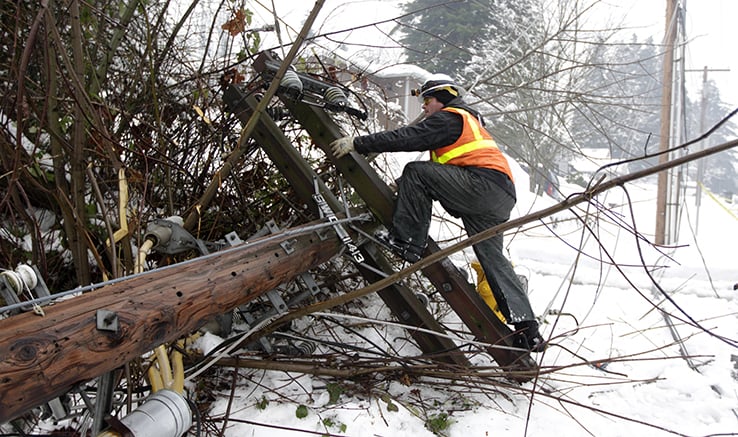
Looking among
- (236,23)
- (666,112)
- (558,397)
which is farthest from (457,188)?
(666,112)

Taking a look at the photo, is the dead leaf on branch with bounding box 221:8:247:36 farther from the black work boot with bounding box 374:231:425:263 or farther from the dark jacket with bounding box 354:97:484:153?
the black work boot with bounding box 374:231:425:263

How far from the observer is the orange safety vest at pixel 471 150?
340 cm

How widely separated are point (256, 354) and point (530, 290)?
3.73 m

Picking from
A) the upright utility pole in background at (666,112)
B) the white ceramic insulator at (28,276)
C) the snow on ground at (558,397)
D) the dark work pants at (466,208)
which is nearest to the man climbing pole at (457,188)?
the dark work pants at (466,208)

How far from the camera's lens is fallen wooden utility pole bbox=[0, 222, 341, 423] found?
1.31m

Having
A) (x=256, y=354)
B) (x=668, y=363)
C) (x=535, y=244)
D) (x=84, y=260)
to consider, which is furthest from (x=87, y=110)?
(x=535, y=244)

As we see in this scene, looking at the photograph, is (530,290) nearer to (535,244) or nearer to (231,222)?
(231,222)

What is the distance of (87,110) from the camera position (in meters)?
2.35

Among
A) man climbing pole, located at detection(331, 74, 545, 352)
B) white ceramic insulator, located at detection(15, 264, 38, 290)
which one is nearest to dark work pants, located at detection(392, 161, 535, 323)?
man climbing pole, located at detection(331, 74, 545, 352)

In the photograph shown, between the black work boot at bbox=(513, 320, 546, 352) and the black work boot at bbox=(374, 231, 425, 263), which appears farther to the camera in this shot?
the black work boot at bbox=(513, 320, 546, 352)

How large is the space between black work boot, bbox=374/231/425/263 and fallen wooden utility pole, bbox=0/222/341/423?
89 cm

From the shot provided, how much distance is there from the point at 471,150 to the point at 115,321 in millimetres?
2508

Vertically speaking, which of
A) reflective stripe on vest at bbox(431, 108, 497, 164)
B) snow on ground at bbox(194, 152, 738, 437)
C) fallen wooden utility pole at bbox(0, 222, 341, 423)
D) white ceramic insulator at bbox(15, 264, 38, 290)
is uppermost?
reflective stripe on vest at bbox(431, 108, 497, 164)

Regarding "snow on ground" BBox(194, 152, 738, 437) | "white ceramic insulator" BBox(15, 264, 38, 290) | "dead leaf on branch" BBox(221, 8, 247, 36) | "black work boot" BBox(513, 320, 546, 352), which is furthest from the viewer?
"dead leaf on branch" BBox(221, 8, 247, 36)
